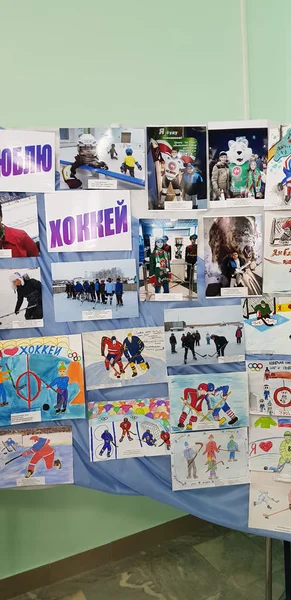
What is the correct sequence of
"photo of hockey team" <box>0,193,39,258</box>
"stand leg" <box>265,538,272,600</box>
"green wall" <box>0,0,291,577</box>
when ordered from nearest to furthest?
"photo of hockey team" <box>0,193,39,258</box>
"stand leg" <box>265,538,272,600</box>
"green wall" <box>0,0,291,577</box>

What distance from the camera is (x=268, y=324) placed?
128 cm

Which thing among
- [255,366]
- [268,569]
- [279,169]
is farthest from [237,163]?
[268,569]

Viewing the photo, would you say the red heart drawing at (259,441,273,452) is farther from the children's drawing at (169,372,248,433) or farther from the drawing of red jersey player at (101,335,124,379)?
the drawing of red jersey player at (101,335,124,379)

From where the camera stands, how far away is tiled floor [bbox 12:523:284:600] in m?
1.65

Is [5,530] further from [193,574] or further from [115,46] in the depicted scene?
[115,46]

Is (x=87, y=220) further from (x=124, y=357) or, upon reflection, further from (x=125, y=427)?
(x=125, y=427)

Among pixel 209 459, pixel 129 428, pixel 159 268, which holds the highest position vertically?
pixel 159 268

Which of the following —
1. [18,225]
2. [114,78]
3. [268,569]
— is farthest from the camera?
[114,78]

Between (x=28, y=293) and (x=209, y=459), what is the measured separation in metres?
0.75

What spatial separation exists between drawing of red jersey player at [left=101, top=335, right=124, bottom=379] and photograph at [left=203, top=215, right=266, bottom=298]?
0.31 m

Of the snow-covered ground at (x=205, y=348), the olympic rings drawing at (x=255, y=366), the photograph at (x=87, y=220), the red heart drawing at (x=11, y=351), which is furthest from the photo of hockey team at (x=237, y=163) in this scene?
the red heart drawing at (x=11, y=351)

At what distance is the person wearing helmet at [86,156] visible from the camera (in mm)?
1197

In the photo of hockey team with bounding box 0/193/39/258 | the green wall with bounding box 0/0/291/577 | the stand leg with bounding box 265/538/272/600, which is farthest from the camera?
the green wall with bounding box 0/0/291/577

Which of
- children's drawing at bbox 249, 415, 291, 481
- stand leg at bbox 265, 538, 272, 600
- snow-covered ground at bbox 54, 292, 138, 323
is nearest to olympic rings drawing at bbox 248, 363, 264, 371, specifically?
children's drawing at bbox 249, 415, 291, 481
